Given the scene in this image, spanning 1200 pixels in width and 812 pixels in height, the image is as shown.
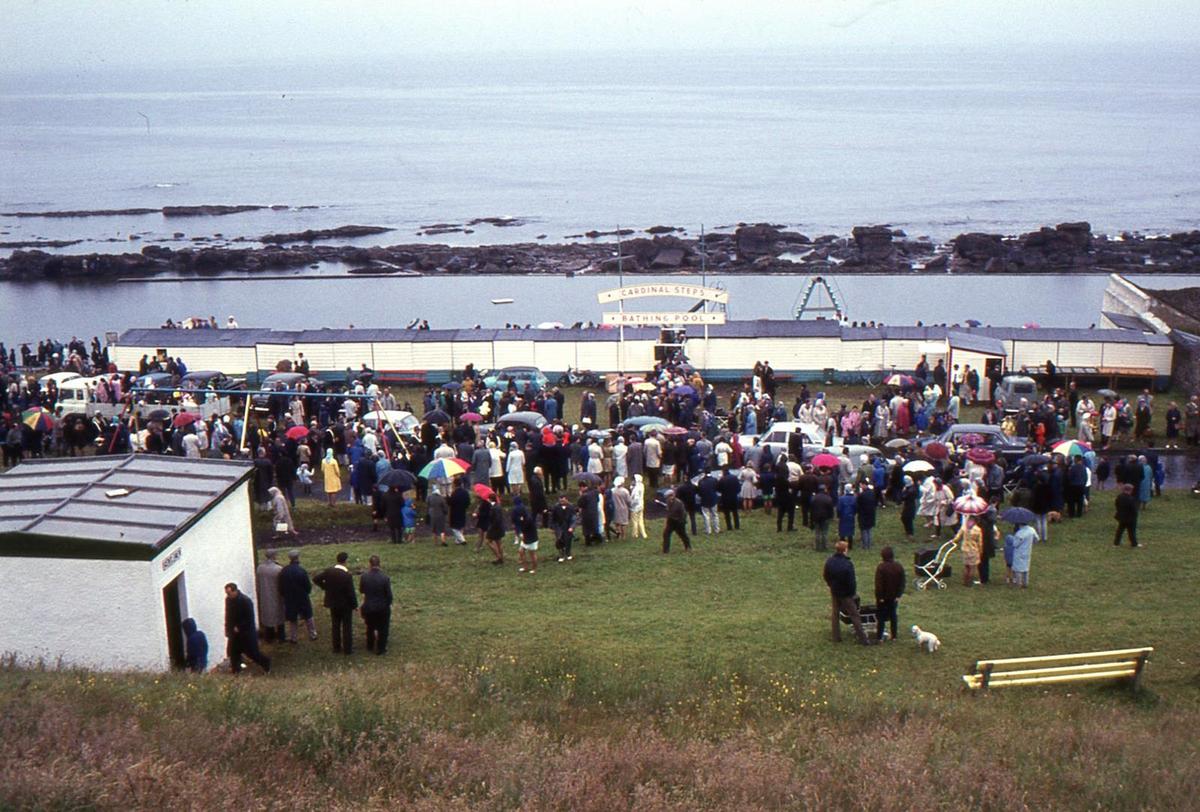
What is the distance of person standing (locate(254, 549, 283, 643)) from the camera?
1484 centimetres

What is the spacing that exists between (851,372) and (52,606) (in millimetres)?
26581

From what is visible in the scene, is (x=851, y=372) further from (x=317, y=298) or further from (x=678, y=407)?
(x=317, y=298)

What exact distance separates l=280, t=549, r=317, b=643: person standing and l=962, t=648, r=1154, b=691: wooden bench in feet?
23.9

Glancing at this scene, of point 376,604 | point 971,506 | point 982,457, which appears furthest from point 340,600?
point 982,457

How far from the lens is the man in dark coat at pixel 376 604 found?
47.7ft

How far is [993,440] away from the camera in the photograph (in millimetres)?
24750

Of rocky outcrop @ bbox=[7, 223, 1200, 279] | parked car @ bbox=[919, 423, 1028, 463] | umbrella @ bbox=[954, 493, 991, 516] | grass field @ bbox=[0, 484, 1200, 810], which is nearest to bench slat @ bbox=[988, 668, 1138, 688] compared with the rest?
grass field @ bbox=[0, 484, 1200, 810]

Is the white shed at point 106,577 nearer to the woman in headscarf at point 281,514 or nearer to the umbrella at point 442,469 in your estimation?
the woman in headscarf at point 281,514

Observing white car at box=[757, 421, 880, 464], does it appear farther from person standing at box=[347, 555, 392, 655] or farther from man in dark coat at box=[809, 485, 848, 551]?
person standing at box=[347, 555, 392, 655]

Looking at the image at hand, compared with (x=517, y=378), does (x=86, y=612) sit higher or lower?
higher

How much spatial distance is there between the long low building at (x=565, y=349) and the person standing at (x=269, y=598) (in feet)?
72.3

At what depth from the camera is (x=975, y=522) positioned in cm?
1750

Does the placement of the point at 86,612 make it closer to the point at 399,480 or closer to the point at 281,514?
the point at 281,514

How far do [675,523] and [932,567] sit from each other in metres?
3.78
